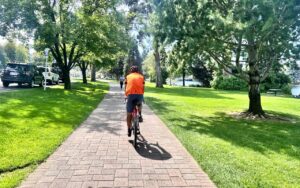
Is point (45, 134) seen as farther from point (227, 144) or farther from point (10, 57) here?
point (10, 57)

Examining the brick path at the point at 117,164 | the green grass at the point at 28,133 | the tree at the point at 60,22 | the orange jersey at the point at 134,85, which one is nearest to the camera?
the brick path at the point at 117,164

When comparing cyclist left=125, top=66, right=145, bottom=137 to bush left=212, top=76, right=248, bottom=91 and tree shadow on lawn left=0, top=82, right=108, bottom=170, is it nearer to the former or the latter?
tree shadow on lawn left=0, top=82, right=108, bottom=170

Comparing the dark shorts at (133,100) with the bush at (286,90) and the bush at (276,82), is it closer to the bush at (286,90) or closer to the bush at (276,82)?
the bush at (286,90)

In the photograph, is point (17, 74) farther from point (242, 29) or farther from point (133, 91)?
point (242, 29)

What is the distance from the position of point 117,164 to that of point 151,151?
4.36ft

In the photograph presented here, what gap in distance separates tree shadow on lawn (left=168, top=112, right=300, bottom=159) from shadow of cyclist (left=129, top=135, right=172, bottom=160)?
210 centimetres

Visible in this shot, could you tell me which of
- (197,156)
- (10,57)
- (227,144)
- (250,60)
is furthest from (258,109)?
(10,57)

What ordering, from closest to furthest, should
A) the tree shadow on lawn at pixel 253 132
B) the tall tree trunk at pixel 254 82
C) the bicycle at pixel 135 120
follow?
the bicycle at pixel 135 120 < the tree shadow on lawn at pixel 253 132 < the tall tree trunk at pixel 254 82

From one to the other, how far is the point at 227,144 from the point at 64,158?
13.0 feet

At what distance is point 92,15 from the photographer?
25625 mm

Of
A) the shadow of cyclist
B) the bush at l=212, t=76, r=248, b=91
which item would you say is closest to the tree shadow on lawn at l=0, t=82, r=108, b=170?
the shadow of cyclist

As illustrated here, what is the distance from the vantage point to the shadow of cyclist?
23.1 ft

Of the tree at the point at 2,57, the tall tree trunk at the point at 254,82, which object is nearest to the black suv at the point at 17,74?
the tall tree trunk at the point at 254,82

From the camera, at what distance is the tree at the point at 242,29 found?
396 inches
